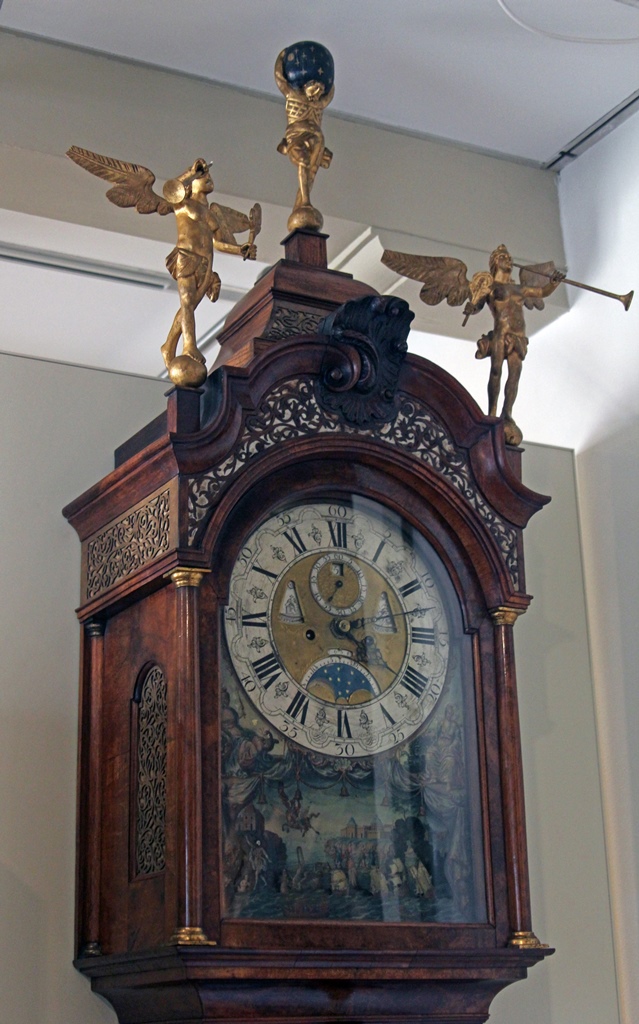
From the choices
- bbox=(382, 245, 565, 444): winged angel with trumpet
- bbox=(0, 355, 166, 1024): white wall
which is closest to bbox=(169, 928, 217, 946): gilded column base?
bbox=(0, 355, 166, 1024): white wall

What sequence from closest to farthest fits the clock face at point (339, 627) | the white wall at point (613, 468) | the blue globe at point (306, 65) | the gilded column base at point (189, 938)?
1. the gilded column base at point (189, 938)
2. the clock face at point (339, 627)
3. the blue globe at point (306, 65)
4. the white wall at point (613, 468)

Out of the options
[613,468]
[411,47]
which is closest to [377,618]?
[613,468]

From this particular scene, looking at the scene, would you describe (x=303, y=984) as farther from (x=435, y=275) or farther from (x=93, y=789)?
(x=435, y=275)

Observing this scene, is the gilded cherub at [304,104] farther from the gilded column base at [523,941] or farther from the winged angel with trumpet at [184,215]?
the gilded column base at [523,941]

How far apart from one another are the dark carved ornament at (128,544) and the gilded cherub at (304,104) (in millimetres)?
552

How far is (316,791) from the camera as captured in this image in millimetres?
2141

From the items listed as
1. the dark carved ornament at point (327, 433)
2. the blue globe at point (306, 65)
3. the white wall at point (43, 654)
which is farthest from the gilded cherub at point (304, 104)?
the white wall at point (43, 654)

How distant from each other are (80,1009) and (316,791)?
545mm

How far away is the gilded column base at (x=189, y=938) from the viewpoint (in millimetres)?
1936

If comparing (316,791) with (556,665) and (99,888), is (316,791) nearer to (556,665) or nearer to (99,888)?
(99,888)

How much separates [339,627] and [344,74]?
3.86ft

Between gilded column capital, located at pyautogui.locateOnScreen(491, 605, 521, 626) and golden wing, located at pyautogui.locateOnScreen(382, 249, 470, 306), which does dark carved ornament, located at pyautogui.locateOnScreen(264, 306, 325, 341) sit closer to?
golden wing, located at pyautogui.locateOnScreen(382, 249, 470, 306)

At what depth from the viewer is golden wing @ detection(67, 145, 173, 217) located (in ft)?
7.52

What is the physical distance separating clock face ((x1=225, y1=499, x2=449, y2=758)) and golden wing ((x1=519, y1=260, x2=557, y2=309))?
52cm
